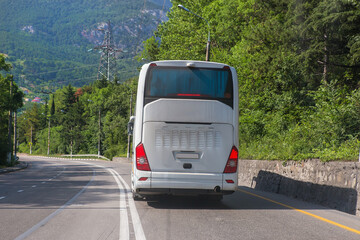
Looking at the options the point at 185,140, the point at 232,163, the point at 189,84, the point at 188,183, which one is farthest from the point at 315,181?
the point at 189,84

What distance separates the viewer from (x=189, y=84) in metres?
10.8

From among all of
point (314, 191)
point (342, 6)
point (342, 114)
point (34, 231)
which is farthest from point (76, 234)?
point (342, 6)

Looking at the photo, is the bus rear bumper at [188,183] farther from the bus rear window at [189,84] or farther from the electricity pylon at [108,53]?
the electricity pylon at [108,53]

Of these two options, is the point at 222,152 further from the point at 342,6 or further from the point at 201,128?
the point at 342,6

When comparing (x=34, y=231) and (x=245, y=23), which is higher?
(x=245, y=23)

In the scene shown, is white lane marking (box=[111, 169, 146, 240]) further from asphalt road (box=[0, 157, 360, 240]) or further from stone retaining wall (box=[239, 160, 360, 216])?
stone retaining wall (box=[239, 160, 360, 216])

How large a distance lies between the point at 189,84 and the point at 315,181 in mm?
5364

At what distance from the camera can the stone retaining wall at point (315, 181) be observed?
10.8 meters

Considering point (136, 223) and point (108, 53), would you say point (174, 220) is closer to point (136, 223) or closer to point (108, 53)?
point (136, 223)

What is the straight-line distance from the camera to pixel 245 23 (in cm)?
3966

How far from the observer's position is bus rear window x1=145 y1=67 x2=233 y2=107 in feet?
35.1

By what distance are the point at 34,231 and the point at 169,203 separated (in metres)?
4.80

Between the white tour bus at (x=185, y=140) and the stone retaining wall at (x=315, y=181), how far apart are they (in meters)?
2.85

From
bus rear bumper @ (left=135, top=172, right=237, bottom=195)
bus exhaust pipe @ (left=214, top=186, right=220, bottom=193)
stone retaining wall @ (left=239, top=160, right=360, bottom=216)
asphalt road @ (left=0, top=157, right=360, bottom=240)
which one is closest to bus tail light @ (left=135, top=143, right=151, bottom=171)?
bus rear bumper @ (left=135, top=172, right=237, bottom=195)
